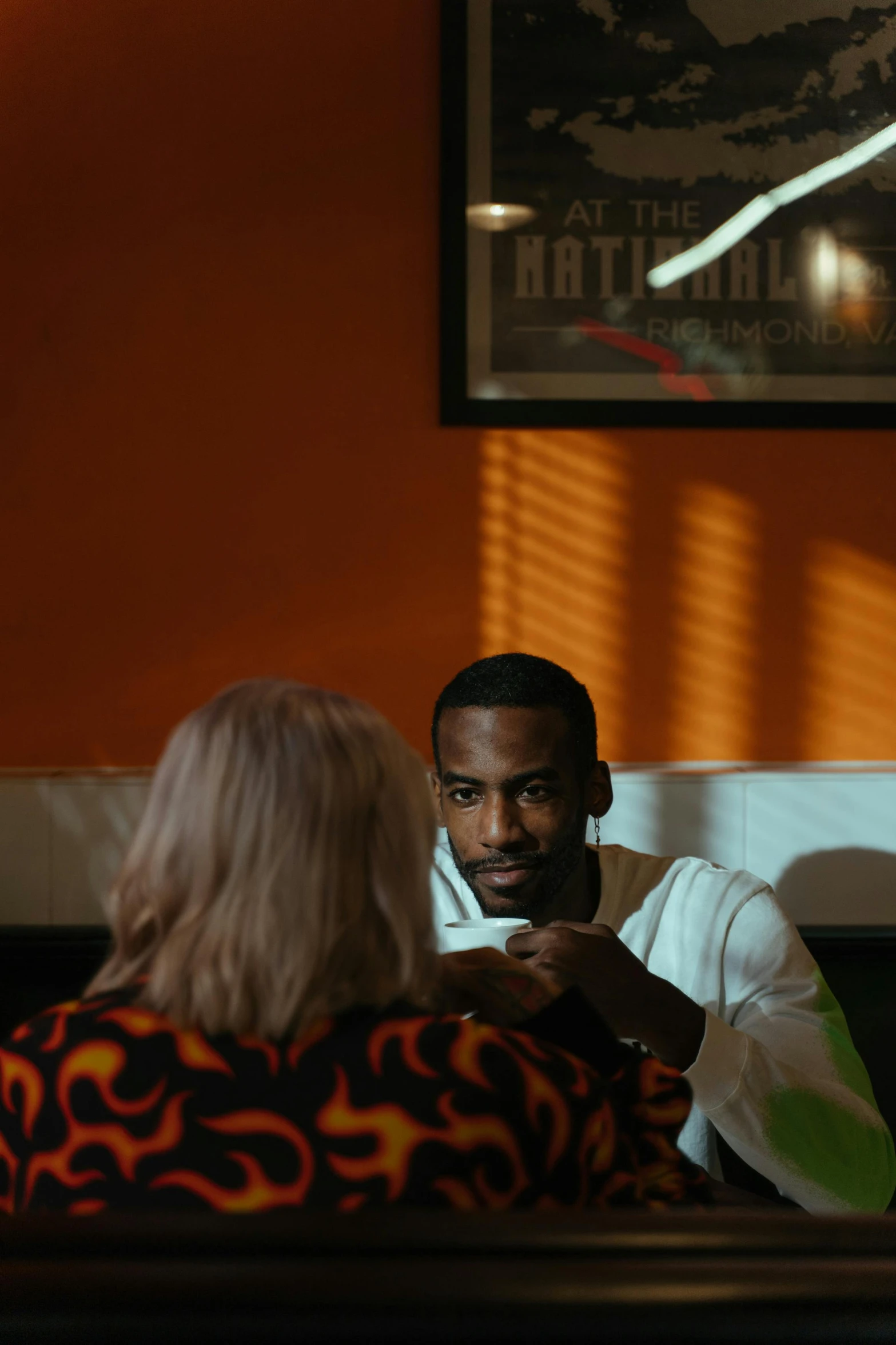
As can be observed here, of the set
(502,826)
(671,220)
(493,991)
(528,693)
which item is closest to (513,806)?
(502,826)

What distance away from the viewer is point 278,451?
2141mm

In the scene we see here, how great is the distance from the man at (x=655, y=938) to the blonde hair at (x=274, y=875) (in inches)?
12.5

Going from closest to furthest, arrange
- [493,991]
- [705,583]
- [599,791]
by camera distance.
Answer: [493,991] < [599,791] < [705,583]

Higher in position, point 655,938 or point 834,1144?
point 655,938

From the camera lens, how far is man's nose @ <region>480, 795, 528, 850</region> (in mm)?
1492

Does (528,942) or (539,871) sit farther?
(539,871)

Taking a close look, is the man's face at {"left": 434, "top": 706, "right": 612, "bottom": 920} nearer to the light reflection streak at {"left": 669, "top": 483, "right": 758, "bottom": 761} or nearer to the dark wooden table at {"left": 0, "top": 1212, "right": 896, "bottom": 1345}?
the light reflection streak at {"left": 669, "top": 483, "right": 758, "bottom": 761}

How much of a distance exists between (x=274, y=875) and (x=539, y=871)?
0.75 m

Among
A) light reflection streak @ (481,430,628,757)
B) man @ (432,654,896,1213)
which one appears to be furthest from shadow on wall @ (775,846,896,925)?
man @ (432,654,896,1213)

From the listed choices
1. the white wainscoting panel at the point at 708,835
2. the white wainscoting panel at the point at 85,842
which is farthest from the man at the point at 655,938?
the white wainscoting panel at the point at 85,842

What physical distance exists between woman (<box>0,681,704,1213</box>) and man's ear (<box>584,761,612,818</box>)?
0.77 m

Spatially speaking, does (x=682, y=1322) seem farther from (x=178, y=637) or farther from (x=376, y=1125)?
(x=178, y=637)

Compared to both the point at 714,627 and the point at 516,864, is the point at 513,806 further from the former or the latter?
the point at 714,627

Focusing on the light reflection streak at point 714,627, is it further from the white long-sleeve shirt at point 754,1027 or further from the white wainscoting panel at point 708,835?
the white long-sleeve shirt at point 754,1027
